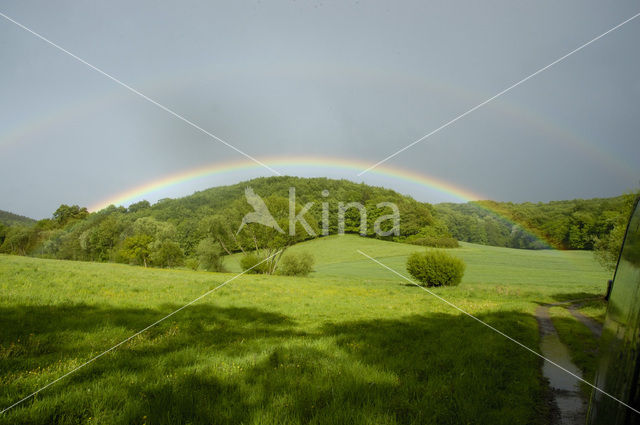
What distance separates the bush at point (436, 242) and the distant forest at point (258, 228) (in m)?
0.50

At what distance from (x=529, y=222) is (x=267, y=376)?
89.1m

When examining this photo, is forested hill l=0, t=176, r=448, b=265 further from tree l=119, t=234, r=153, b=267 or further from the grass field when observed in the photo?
the grass field

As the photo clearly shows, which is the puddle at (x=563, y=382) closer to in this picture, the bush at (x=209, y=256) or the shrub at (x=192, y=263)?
the bush at (x=209, y=256)

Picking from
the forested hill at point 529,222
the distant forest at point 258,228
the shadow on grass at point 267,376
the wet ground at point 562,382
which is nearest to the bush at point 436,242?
the distant forest at point 258,228

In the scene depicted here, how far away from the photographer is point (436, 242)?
6875 cm

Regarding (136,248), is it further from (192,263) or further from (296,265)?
(296,265)

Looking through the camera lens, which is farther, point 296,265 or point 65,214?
point 65,214

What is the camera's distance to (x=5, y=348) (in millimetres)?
5180

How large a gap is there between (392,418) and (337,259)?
2211 inches

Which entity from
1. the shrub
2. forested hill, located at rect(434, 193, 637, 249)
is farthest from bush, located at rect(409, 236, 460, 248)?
the shrub

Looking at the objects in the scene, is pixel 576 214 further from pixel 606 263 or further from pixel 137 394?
pixel 137 394

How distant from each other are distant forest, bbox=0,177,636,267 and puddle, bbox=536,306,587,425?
51.0 ft

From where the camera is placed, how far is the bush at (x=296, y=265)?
37.8m

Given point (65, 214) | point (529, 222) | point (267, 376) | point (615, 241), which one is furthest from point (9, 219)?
point (529, 222)
